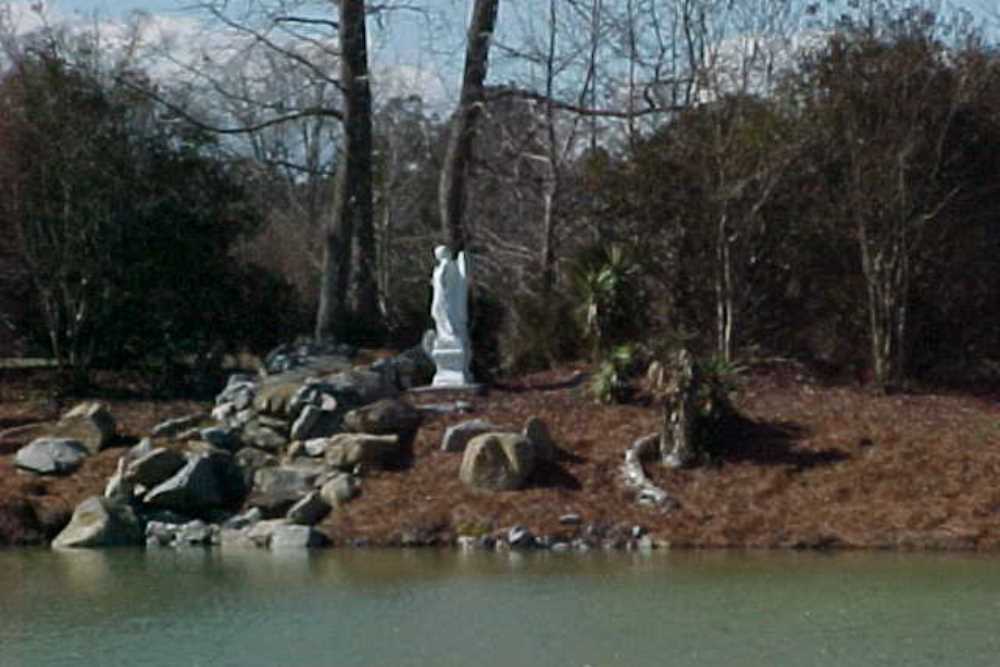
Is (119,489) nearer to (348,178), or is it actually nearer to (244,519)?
(244,519)

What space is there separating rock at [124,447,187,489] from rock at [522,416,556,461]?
421 cm

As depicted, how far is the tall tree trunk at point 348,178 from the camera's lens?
1244 inches

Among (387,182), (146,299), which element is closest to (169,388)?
(146,299)

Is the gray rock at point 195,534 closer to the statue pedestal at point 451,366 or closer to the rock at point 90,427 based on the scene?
the rock at point 90,427

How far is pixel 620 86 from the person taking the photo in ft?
110

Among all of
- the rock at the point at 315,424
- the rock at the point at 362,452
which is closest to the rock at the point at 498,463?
the rock at the point at 362,452

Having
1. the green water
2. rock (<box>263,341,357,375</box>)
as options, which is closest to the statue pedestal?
rock (<box>263,341,357,375</box>)

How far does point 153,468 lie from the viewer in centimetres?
2453

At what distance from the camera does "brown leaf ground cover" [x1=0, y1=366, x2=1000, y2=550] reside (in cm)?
2275

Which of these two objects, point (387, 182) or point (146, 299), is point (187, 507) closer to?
point (146, 299)

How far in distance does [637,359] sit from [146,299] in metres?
8.31

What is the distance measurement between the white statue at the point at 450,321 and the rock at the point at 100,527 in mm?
5535

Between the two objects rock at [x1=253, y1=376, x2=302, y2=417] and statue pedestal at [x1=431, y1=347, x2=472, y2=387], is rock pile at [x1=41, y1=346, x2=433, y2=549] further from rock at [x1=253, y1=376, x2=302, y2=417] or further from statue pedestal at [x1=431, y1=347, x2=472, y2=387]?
statue pedestal at [x1=431, y1=347, x2=472, y2=387]

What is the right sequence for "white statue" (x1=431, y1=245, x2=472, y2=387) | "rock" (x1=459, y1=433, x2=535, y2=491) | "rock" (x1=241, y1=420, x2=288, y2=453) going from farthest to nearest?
"white statue" (x1=431, y1=245, x2=472, y2=387), "rock" (x1=241, y1=420, x2=288, y2=453), "rock" (x1=459, y1=433, x2=535, y2=491)
